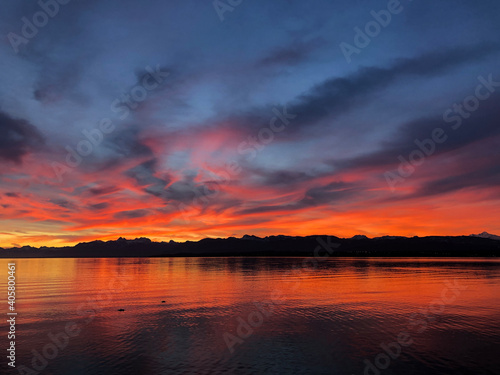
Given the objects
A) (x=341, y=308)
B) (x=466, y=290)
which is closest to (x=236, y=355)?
(x=341, y=308)

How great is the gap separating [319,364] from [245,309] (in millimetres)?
23941

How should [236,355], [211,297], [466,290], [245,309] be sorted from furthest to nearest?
[466,290] → [211,297] → [245,309] → [236,355]

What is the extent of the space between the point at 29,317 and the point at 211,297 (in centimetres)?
2818

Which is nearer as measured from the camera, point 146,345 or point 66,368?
point 66,368

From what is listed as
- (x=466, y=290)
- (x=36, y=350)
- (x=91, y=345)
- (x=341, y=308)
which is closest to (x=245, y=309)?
(x=341, y=308)

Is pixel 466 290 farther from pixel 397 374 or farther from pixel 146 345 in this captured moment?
pixel 146 345

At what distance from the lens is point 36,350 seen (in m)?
29.8

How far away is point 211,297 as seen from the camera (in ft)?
205

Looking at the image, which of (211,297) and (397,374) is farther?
(211,297)

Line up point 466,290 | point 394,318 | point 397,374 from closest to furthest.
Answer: point 397,374 < point 394,318 < point 466,290

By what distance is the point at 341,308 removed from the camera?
49562 mm

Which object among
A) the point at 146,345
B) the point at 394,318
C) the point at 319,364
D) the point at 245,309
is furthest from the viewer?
the point at 245,309

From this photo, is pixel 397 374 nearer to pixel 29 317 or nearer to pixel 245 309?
pixel 245 309

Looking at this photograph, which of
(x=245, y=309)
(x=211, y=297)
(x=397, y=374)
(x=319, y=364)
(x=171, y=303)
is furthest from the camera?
(x=211, y=297)
